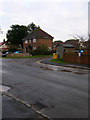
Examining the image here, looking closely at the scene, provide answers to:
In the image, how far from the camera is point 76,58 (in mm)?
18359

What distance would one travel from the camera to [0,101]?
4.82 meters

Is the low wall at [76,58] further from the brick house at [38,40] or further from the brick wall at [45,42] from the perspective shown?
the brick house at [38,40]

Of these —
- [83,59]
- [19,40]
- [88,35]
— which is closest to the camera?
[83,59]

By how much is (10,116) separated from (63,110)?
169cm

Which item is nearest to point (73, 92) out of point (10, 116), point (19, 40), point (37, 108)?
point (37, 108)

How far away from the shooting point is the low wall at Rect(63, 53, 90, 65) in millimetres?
16956

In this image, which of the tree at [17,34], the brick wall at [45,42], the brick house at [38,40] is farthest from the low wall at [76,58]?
the tree at [17,34]

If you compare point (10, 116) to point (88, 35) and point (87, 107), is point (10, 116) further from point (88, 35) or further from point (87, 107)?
point (88, 35)

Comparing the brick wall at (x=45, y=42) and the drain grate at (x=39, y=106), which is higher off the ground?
the brick wall at (x=45, y=42)

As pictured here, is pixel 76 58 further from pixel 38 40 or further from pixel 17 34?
pixel 17 34

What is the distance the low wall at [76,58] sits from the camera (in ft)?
55.6

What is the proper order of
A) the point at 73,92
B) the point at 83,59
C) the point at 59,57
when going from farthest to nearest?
the point at 59,57 → the point at 83,59 → the point at 73,92

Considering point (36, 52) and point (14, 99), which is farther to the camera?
point (36, 52)

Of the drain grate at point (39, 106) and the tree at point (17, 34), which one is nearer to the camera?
the drain grate at point (39, 106)
